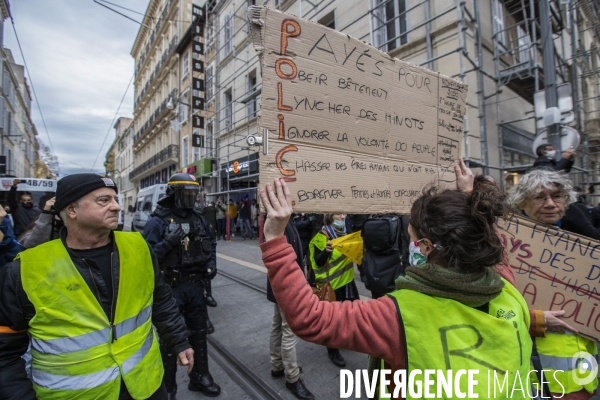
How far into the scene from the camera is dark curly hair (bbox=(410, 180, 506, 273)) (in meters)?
0.99

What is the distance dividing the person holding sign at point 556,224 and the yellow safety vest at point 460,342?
2.85 ft

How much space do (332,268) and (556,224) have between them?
1989 mm

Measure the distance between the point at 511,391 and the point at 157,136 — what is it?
32.4m

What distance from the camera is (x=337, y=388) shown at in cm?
275

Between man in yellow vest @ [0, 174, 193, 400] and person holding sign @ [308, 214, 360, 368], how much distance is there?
1.72 m

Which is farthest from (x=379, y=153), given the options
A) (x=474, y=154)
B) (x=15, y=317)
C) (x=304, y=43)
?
(x=474, y=154)

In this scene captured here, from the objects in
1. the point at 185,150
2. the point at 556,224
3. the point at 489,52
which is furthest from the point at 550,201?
the point at 185,150

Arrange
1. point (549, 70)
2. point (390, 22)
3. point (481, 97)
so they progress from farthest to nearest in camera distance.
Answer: point (390, 22), point (481, 97), point (549, 70)

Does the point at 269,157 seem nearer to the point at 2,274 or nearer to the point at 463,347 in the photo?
the point at 463,347

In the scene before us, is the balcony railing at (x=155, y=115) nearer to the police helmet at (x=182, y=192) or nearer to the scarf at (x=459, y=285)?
the police helmet at (x=182, y=192)

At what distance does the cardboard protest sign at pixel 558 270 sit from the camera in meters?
1.59

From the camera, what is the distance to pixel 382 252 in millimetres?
3184

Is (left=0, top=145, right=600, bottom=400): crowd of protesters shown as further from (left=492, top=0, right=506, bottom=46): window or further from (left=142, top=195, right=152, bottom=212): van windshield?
(left=142, top=195, right=152, bottom=212): van windshield

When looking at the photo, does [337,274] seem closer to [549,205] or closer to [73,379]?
[549,205]
